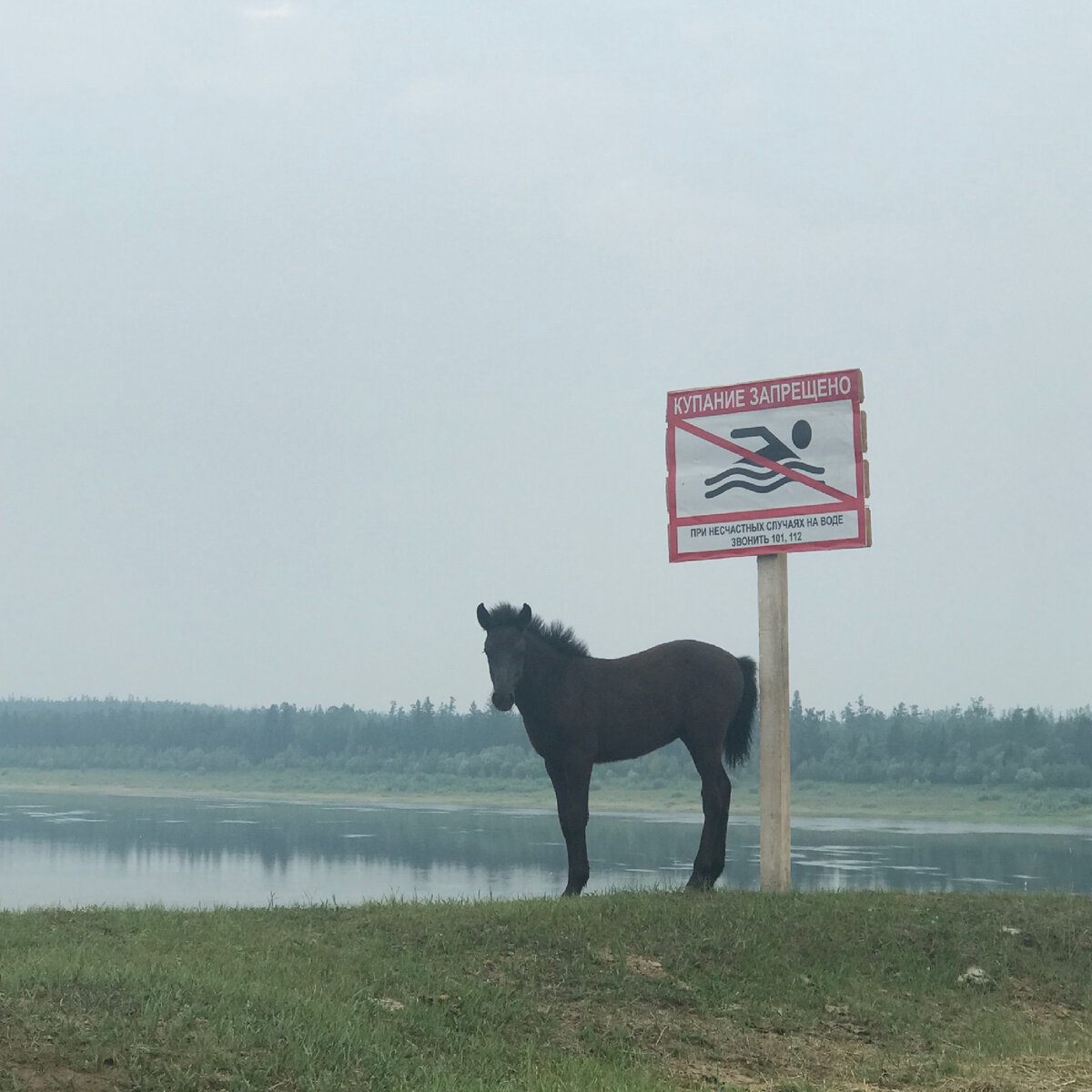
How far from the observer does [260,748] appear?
411ft

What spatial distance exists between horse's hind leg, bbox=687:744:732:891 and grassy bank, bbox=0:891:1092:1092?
945 mm

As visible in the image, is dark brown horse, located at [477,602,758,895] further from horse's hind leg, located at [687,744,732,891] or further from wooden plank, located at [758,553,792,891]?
wooden plank, located at [758,553,792,891]

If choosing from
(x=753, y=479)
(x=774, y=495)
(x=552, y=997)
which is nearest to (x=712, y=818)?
(x=774, y=495)

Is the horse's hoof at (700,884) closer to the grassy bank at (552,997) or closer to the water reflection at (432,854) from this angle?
the water reflection at (432,854)

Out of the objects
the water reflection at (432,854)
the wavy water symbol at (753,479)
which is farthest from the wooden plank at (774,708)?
the water reflection at (432,854)

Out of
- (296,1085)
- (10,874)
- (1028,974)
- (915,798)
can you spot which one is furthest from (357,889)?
(915,798)

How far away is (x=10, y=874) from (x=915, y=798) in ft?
188

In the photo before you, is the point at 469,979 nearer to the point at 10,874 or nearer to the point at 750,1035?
the point at 750,1035

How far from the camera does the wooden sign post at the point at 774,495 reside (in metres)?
14.8

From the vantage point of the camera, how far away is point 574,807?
45.2 ft

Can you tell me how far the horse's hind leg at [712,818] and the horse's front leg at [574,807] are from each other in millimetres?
1193

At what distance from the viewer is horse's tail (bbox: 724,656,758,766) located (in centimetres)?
1534

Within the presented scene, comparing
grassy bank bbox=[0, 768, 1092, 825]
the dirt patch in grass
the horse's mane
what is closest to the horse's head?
the horse's mane

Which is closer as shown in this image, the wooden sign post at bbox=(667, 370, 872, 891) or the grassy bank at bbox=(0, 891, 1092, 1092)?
the grassy bank at bbox=(0, 891, 1092, 1092)
